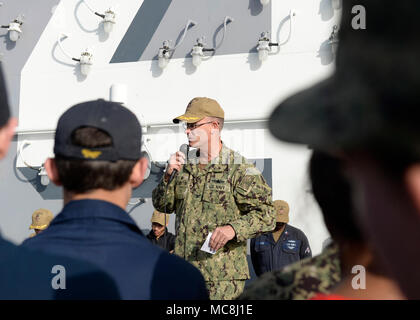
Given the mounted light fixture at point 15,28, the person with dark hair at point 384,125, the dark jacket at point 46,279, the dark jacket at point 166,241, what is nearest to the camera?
the person with dark hair at point 384,125

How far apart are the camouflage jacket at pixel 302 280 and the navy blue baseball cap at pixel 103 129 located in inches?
20.1

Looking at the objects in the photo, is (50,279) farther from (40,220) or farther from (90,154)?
(40,220)

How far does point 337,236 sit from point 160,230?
329 cm

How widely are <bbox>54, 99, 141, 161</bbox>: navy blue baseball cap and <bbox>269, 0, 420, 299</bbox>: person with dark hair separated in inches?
31.7

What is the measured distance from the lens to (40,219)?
4.05 m

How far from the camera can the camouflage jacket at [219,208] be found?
2.54m

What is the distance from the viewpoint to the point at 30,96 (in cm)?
452

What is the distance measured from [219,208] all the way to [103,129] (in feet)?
5.05

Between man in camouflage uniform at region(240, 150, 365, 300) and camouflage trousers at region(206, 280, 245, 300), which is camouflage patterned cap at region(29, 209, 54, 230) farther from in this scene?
man in camouflage uniform at region(240, 150, 365, 300)

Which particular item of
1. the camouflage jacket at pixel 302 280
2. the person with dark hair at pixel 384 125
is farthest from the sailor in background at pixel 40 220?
the person with dark hair at pixel 384 125

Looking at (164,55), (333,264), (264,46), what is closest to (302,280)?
(333,264)

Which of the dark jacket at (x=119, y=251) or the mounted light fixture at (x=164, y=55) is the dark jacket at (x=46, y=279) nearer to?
the dark jacket at (x=119, y=251)
